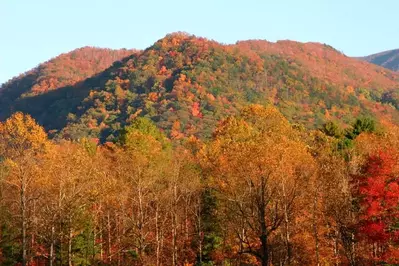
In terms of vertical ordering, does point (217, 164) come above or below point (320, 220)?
above

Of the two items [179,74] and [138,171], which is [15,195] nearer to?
[138,171]

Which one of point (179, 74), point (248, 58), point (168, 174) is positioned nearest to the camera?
point (168, 174)

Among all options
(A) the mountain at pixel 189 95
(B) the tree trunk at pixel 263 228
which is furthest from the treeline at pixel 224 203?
(A) the mountain at pixel 189 95

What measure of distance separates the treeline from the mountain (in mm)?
77548

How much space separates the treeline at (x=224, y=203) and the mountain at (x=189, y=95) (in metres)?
77.5

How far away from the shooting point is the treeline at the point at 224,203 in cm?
3341

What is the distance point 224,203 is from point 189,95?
350 ft

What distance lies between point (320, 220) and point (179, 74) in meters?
129

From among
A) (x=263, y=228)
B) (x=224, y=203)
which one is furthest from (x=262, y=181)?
(x=224, y=203)

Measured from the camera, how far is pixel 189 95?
150 m

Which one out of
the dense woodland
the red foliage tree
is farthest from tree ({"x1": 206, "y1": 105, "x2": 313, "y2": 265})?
the red foliage tree

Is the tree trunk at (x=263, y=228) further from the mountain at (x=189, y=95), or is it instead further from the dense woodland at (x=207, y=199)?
the mountain at (x=189, y=95)

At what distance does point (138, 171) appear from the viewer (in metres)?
42.4

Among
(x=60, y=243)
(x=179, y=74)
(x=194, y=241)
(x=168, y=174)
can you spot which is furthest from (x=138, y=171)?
(x=179, y=74)
